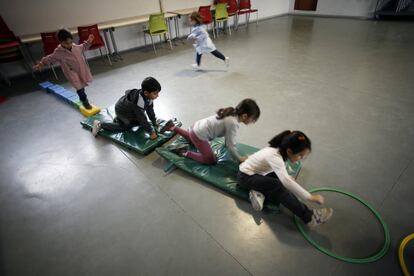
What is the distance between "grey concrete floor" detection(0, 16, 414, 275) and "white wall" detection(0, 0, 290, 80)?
103 centimetres

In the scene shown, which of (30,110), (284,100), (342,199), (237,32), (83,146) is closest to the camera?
(342,199)

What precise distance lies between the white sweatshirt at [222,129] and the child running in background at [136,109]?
657mm

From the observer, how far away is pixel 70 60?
10.2 feet

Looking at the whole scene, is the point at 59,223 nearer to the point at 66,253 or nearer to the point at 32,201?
the point at 66,253

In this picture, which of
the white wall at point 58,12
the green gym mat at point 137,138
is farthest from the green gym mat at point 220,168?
the white wall at point 58,12

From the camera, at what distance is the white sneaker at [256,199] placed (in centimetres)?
175

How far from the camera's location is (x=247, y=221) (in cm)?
180

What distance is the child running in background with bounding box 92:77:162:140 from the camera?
94.7 inches

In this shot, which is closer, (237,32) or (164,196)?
(164,196)

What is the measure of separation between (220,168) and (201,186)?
0.25 metres

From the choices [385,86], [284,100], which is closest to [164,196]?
[284,100]

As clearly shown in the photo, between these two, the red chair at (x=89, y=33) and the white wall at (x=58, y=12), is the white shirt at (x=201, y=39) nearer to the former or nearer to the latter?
the red chair at (x=89, y=33)

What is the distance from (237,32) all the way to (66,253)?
772 cm

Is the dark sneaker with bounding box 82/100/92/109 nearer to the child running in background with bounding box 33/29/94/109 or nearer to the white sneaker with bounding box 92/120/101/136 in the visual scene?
the child running in background with bounding box 33/29/94/109
